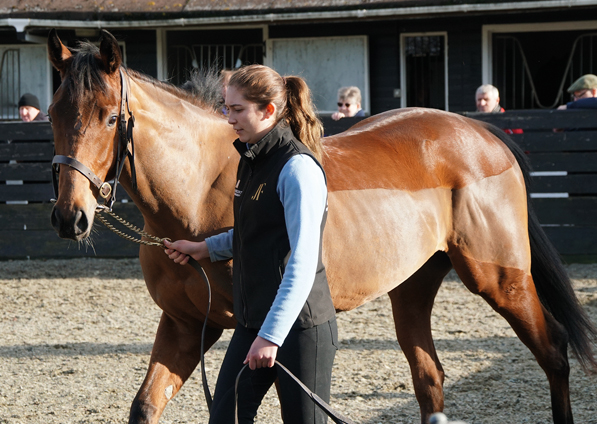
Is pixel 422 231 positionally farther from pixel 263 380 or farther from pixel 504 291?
pixel 263 380

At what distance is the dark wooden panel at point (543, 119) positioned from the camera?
7699 millimetres

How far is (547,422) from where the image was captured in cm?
378

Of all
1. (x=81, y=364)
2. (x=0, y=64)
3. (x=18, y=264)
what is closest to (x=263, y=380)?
(x=81, y=364)

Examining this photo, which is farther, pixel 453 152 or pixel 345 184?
pixel 453 152

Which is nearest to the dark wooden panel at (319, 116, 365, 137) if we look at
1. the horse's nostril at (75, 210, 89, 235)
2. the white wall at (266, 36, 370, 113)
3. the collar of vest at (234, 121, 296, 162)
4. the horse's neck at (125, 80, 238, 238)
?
the white wall at (266, 36, 370, 113)

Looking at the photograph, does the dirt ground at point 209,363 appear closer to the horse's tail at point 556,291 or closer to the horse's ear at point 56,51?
the horse's tail at point 556,291

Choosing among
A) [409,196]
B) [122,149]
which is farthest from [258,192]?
[409,196]

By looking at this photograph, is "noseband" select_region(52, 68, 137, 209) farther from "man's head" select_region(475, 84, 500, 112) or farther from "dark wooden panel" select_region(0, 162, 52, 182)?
"dark wooden panel" select_region(0, 162, 52, 182)

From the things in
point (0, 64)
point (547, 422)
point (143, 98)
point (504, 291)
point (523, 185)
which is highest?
point (0, 64)

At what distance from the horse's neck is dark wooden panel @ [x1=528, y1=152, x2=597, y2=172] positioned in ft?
18.6

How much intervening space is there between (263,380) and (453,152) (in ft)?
→ 6.11

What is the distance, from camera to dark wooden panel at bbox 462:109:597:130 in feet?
25.3

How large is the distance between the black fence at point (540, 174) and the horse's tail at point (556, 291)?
389 cm

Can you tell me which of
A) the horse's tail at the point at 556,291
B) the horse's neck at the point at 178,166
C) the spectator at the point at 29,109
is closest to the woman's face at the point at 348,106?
the spectator at the point at 29,109
